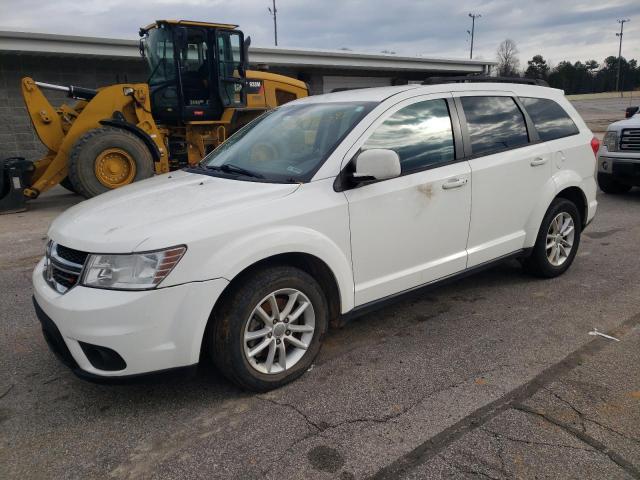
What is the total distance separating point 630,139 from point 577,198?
15.7ft

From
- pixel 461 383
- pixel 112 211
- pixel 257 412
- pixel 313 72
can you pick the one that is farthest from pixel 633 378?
pixel 313 72

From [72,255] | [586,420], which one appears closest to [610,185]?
[586,420]

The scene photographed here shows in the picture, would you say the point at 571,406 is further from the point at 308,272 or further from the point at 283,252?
the point at 283,252

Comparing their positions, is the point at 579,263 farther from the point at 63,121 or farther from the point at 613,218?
the point at 63,121

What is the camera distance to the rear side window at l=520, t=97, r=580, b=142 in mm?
4637

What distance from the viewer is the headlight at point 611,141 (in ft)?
29.7

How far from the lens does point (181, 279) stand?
2641 mm

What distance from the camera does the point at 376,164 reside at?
3.18 meters

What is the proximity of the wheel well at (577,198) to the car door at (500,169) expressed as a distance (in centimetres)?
46

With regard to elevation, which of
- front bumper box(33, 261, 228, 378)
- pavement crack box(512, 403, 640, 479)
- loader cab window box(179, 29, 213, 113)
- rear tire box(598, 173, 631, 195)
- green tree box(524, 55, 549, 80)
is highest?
green tree box(524, 55, 549, 80)

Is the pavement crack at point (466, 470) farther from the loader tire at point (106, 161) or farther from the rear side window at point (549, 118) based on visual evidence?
the loader tire at point (106, 161)

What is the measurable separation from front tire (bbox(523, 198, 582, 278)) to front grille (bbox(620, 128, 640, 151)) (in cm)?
473

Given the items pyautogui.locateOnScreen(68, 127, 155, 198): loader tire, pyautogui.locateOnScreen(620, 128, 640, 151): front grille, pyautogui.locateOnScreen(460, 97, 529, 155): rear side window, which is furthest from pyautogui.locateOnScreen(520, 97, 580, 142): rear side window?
pyautogui.locateOnScreen(68, 127, 155, 198): loader tire

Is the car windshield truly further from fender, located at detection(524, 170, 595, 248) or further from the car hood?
fender, located at detection(524, 170, 595, 248)
